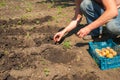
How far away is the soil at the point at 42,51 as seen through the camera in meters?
3.83

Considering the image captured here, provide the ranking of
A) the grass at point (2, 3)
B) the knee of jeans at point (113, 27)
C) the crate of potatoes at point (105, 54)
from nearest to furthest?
the crate of potatoes at point (105, 54)
the knee of jeans at point (113, 27)
the grass at point (2, 3)

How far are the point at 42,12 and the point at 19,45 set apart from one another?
2.29m

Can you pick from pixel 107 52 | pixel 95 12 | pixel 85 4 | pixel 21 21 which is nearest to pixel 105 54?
pixel 107 52

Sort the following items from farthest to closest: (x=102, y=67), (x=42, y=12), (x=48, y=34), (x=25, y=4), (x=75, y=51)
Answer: (x=25, y=4) → (x=42, y=12) → (x=48, y=34) → (x=75, y=51) → (x=102, y=67)

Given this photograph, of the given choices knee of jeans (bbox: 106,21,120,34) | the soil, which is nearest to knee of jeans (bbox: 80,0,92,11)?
knee of jeans (bbox: 106,21,120,34)

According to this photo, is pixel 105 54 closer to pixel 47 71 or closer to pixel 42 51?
pixel 47 71

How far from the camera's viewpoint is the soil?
3.83 meters

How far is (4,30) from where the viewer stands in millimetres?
5613

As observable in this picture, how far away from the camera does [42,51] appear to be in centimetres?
458

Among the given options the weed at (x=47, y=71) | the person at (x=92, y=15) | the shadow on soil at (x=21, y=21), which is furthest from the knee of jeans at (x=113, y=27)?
the shadow on soil at (x=21, y=21)

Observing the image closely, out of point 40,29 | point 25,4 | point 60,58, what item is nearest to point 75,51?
point 60,58

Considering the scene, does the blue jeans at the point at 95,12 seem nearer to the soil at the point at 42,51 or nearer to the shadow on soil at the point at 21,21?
the soil at the point at 42,51

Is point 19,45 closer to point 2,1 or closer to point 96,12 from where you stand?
point 96,12

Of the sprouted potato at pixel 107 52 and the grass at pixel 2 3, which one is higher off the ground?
the grass at pixel 2 3
